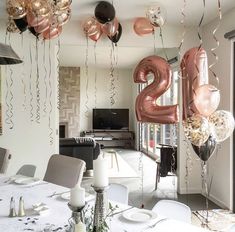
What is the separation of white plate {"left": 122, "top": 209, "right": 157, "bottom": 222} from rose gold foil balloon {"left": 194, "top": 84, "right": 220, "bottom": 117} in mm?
908

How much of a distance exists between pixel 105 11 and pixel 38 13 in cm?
71

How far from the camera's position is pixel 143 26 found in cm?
375


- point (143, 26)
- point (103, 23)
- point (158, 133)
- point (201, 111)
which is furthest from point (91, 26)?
point (158, 133)

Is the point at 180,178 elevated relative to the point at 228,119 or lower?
lower

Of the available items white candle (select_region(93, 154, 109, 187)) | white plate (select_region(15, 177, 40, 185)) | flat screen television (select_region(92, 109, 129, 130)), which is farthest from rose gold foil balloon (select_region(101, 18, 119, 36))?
flat screen television (select_region(92, 109, 129, 130))

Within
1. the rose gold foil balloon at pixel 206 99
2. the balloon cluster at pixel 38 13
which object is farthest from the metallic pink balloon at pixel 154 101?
the balloon cluster at pixel 38 13

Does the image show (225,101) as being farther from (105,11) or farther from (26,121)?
(26,121)

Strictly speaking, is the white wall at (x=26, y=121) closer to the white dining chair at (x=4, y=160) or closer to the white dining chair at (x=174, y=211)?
the white dining chair at (x=4, y=160)

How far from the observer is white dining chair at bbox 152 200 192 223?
1878mm

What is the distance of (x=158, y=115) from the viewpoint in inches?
102

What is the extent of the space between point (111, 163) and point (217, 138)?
4.41m

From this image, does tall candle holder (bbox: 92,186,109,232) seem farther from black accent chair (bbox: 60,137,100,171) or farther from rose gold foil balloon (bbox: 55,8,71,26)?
black accent chair (bbox: 60,137,100,171)

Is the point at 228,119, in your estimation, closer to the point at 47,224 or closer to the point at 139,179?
the point at 47,224

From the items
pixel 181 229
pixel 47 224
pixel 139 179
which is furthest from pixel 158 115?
pixel 139 179
